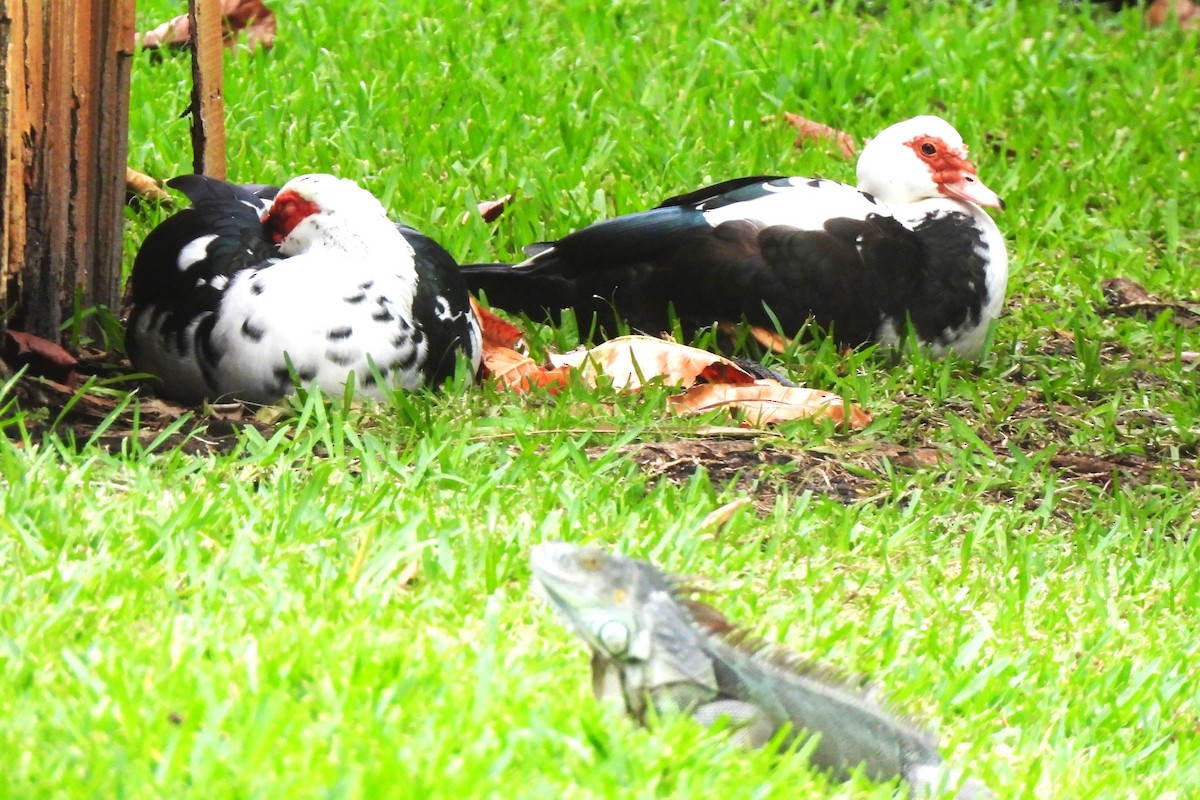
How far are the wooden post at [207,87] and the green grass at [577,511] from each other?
2.05 ft

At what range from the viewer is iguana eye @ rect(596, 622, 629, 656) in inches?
89.2

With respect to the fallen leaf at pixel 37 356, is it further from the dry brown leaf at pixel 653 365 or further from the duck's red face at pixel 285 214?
the dry brown leaf at pixel 653 365

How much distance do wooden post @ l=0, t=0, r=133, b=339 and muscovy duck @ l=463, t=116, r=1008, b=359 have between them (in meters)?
1.09

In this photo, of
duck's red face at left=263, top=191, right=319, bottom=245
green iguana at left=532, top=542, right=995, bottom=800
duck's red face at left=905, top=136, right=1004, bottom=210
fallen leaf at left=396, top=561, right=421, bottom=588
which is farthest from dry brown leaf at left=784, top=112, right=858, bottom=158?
green iguana at left=532, top=542, right=995, bottom=800

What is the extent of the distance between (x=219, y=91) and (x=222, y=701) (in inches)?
113

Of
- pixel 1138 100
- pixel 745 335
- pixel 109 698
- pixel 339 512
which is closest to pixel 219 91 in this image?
pixel 745 335

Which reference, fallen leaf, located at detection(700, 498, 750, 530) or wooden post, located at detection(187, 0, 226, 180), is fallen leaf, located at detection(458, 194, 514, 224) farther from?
fallen leaf, located at detection(700, 498, 750, 530)

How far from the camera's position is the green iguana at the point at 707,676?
7.47 feet

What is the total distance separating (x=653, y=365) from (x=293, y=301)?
96 centimetres

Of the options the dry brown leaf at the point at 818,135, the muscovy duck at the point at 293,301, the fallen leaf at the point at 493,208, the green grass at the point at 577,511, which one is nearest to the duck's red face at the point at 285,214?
the muscovy duck at the point at 293,301

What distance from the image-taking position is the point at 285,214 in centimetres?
436

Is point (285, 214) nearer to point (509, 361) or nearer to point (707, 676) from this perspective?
point (509, 361)

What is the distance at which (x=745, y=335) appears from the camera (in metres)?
4.86

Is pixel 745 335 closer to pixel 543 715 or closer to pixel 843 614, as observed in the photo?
pixel 843 614
